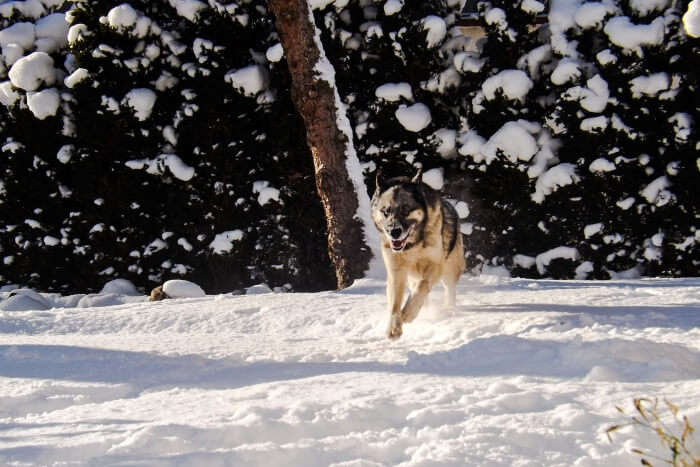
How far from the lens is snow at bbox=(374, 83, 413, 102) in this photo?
8.20 meters

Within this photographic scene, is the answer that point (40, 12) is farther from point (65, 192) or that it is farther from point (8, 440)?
point (8, 440)

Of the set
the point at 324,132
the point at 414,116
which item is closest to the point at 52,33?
the point at 324,132

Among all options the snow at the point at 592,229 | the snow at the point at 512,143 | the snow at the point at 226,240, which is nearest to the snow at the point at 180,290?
the snow at the point at 226,240

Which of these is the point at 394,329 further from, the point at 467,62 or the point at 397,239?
the point at 467,62

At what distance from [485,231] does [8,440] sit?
21.2 feet

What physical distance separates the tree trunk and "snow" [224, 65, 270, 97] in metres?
0.69

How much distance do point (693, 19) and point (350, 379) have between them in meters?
5.66

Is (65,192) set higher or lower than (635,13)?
lower

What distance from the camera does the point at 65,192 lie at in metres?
9.22

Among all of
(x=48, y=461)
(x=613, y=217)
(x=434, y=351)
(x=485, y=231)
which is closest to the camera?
(x=48, y=461)

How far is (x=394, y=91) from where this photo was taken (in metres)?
8.21

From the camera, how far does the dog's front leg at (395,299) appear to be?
5.14m

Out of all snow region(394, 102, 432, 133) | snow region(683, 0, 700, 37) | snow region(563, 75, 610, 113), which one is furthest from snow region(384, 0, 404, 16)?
snow region(683, 0, 700, 37)

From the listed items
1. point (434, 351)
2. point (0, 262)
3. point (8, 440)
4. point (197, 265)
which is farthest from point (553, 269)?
point (0, 262)
